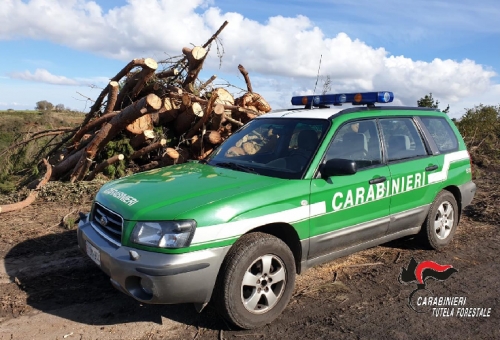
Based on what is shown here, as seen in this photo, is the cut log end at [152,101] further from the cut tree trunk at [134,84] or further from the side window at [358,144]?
the side window at [358,144]

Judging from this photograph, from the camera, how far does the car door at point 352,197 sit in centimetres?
407

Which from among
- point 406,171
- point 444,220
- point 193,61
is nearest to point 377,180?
point 406,171

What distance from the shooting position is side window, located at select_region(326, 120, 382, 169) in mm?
4387

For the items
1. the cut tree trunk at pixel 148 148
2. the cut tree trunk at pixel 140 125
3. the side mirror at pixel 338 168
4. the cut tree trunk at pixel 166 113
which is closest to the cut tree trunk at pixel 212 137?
the cut tree trunk at pixel 148 148

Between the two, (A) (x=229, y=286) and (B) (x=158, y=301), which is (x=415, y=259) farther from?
(B) (x=158, y=301)

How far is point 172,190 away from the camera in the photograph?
3.71 m

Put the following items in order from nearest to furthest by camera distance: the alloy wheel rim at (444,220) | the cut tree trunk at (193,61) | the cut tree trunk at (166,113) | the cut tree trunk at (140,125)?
the alloy wheel rim at (444,220)
the cut tree trunk at (193,61)
the cut tree trunk at (140,125)
the cut tree trunk at (166,113)

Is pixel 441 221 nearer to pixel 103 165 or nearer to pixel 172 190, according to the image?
pixel 172 190

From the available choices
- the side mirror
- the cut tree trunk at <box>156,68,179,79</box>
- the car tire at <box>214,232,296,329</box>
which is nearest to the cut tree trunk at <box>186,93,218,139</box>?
the cut tree trunk at <box>156,68,179,79</box>

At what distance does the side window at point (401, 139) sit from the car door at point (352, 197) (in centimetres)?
18

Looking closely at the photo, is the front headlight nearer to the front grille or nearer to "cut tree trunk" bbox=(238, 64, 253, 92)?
the front grille

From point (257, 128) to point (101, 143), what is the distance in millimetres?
4666

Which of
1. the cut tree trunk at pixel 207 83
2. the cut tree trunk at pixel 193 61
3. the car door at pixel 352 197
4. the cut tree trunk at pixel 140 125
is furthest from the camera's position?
the cut tree trunk at pixel 207 83

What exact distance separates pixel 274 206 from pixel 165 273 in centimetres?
106
